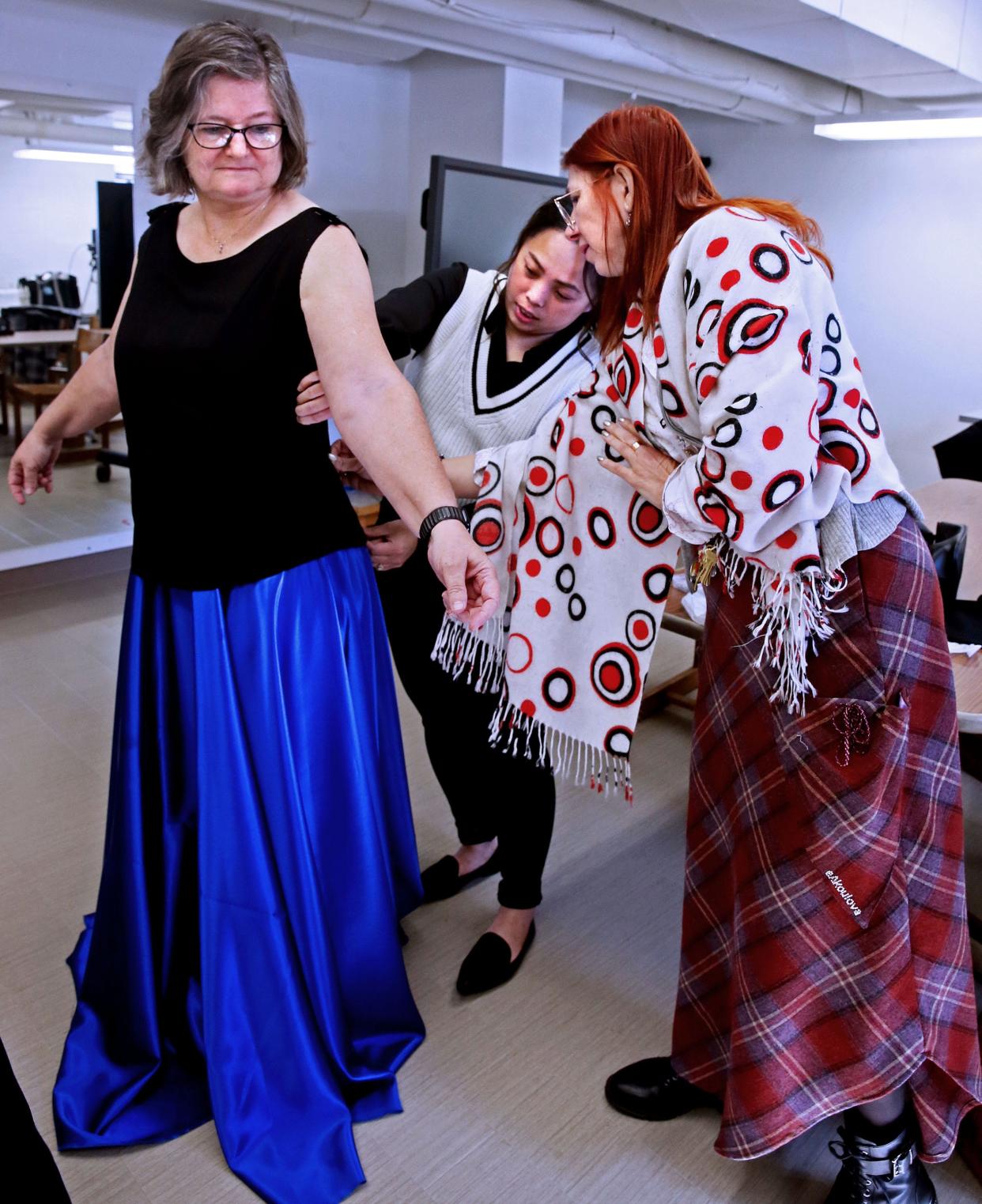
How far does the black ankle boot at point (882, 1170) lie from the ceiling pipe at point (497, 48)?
12.4 ft

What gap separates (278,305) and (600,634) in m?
0.68

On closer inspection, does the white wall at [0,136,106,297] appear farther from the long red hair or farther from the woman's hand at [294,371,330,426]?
the long red hair

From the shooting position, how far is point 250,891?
1.68 m

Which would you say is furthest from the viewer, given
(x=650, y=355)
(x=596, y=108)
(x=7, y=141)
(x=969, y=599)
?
(x=596, y=108)

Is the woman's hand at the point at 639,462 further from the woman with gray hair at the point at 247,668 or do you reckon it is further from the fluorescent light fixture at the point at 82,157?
the fluorescent light fixture at the point at 82,157

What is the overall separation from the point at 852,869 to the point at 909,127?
4.07 m

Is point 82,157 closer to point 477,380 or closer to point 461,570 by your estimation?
point 477,380

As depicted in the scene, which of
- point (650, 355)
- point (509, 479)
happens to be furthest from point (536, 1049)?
point (650, 355)

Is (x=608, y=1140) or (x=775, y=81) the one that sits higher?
(x=775, y=81)

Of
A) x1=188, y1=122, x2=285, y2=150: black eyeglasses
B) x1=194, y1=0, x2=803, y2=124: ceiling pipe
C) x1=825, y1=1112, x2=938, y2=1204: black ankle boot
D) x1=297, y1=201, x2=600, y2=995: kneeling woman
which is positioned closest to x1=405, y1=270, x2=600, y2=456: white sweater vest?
x1=297, y1=201, x2=600, y2=995: kneeling woman

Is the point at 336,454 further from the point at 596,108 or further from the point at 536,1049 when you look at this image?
the point at 596,108

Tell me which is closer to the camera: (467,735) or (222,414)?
(222,414)

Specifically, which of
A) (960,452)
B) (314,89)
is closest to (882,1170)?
(960,452)

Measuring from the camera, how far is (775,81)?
17.2ft
